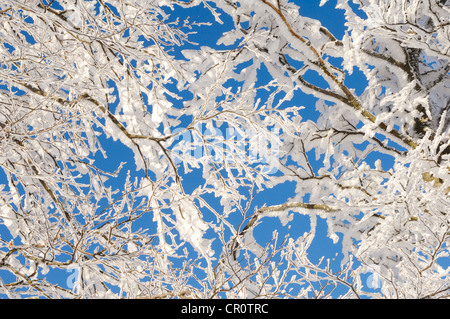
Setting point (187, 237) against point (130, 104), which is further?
point (130, 104)

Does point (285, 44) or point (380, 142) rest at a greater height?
point (285, 44)

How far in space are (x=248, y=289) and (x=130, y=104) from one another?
241 centimetres

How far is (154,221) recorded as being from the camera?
12.0ft

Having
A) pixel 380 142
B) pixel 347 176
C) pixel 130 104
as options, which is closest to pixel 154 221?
pixel 130 104

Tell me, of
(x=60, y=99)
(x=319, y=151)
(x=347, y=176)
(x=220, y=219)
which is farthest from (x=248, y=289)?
(x=60, y=99)

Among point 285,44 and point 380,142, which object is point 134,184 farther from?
point 380,142

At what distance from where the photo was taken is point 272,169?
439 centimetres

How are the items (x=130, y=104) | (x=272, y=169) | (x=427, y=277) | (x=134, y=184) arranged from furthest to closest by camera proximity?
(x=272, y=169)
(x=130, y=104)
(x=134, y=184)
(x=427, y=277)

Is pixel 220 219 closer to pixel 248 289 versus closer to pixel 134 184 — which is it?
Answer: pixel 134 184
